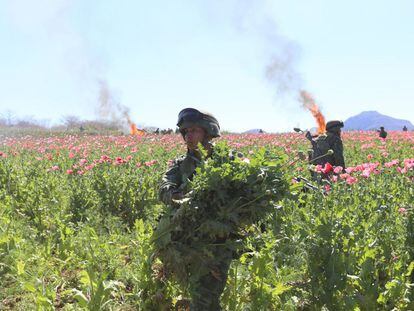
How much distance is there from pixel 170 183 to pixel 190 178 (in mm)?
170

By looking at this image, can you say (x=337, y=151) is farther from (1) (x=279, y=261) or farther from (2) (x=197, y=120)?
(2) (x=197, y=120)

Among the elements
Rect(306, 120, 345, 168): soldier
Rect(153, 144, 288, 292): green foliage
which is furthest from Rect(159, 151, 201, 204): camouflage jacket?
Rect(306, 120, 345, 168): soldier

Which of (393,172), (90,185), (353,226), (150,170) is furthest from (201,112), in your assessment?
(150,170)

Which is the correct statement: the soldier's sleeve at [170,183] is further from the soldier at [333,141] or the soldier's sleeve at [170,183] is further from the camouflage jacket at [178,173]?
the soldier at [333,141]

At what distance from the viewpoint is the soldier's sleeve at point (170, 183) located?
11.3 ft

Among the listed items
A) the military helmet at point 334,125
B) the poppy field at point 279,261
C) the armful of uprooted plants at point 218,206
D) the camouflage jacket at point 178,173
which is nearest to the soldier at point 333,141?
the military helmet at point 334,125

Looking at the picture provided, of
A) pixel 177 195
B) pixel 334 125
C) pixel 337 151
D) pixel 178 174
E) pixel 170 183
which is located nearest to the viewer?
pixel 177 195

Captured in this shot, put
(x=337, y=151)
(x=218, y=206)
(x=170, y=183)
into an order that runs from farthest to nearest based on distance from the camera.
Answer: (x=337, y=151) < (x=170, y=183) < (x=218, y=206)

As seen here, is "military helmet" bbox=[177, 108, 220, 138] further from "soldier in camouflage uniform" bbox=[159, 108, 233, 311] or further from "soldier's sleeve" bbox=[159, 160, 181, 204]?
"soldier's sleeve" bbox=[159, 160, 181, 204]

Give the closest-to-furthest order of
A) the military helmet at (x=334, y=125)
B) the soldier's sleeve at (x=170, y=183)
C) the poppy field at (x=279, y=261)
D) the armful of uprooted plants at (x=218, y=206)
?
Result: the armful of uprooted plants at (x=218, y=206), the soldier's sleeve at (x=170, y=183), the poppy field at (x=279, y=261), the military helmet at (x=334, y=125)

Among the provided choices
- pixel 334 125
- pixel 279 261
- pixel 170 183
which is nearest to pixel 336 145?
pixel 334 125

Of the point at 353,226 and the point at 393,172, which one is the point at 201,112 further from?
the point at 393,172

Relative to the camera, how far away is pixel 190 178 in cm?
364

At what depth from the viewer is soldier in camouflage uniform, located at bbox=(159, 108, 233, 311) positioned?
3391 mm
